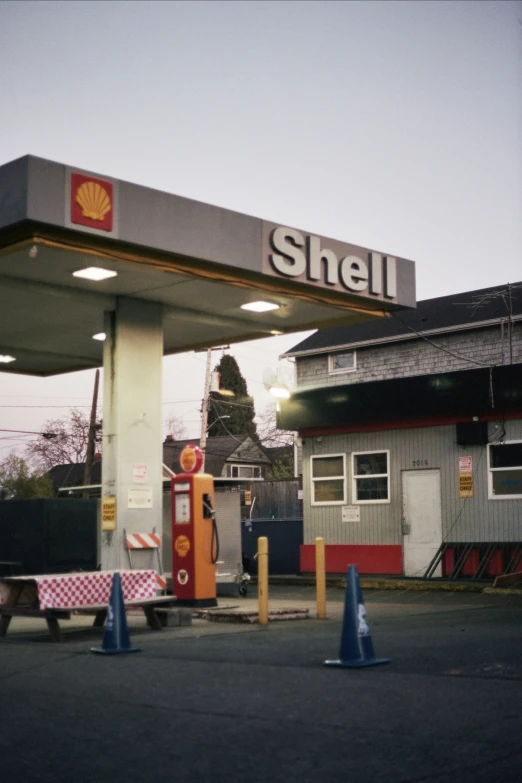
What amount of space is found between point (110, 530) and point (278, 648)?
5.28 m

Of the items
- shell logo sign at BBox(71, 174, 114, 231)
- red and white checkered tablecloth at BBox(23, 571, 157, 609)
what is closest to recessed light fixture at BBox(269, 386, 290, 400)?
red and white checkered tablecloth at BBox(23, 571, 157, 609)

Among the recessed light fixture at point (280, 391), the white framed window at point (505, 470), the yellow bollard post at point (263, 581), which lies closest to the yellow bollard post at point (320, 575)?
the yellow bollard post at point (263, 581)

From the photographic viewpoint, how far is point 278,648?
10.9 metres

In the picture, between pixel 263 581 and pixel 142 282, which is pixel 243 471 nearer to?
pixel 142 282

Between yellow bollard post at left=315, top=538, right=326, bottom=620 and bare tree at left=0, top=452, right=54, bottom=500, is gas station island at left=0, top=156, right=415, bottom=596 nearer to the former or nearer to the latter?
yellow bollard post at left=315, top=538, right=326, bottom=620

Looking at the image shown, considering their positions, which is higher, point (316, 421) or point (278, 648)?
point (316, 421)

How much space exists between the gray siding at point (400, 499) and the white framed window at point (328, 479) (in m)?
0.15

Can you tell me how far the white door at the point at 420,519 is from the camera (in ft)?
82.5

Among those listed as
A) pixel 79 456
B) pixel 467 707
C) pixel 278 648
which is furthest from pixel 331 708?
pixel 79 456

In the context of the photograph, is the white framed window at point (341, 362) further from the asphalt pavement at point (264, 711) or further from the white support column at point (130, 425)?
the asphalt pavement at point (264, 711)

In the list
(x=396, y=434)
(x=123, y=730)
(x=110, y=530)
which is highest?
(x=396, y=434)

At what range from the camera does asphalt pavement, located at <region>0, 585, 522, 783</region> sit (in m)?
5.54

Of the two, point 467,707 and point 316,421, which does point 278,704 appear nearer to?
point 467,707

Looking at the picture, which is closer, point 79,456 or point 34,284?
point 34,284
